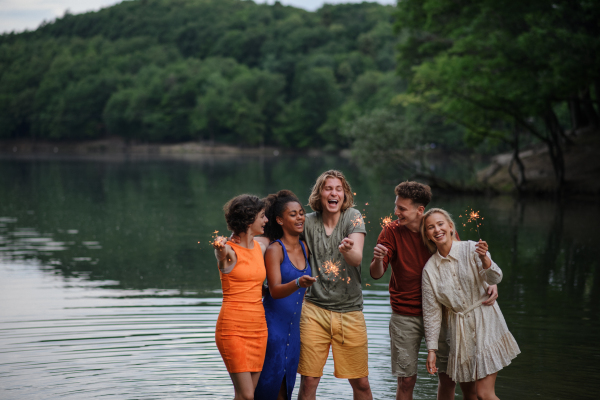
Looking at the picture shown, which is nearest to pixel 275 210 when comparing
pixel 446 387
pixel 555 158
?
pixel 446 387

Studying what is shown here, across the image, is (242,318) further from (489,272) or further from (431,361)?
(489,272)

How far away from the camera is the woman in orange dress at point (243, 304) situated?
3883 mm

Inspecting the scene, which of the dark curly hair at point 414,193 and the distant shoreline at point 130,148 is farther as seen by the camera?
the distant shoreline at point 130,148

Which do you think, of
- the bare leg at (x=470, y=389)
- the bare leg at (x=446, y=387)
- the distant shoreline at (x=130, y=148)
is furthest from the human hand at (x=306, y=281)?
the distant shoreline at (x=130, y=148)

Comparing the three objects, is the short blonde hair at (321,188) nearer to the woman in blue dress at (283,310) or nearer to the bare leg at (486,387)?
the woman in blue dress at (283,310)

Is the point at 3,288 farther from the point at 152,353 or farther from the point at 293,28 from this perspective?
the point at 293,28

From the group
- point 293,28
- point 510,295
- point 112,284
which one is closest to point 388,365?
point 510,295

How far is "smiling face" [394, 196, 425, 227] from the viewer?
425cm

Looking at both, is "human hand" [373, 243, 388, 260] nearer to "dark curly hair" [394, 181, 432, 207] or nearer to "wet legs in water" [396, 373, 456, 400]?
"dark curly hair" [394, 181, 432, 207]

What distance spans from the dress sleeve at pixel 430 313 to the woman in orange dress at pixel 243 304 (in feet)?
3.50

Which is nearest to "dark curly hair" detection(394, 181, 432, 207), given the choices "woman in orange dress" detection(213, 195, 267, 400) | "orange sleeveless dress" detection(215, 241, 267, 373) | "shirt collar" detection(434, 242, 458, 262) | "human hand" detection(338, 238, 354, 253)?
"shirt collar" detection(434, 242, 458, 262)

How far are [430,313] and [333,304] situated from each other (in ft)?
2.11

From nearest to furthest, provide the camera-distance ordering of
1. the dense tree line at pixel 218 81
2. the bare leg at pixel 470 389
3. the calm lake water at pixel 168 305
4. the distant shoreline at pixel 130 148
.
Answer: the bare leg at pixel 470 389 < the calm lake water at pixel 168 305 < the distant shoreline at pixel 130 148 < the dense tree line at pixel 218 81

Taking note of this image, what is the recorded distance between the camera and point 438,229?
13.5 feet
